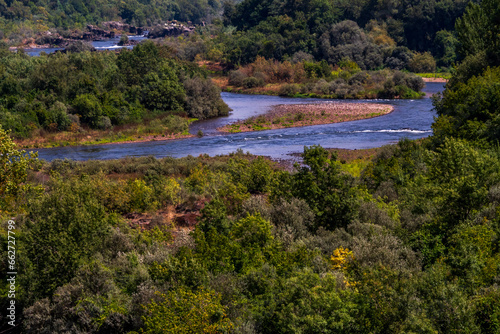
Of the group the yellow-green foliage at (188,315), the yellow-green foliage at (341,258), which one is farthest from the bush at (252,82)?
the yellow-green foliage at (188,315)

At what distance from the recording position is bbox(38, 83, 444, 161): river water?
5703cm

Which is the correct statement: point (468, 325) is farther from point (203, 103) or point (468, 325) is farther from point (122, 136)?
point (203, 103)

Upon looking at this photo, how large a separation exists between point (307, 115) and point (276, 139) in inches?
623

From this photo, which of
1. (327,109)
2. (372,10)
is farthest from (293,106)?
(372,10)

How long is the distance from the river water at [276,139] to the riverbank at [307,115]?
6.84ft

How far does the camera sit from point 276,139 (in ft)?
211

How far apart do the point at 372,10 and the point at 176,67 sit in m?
76.1

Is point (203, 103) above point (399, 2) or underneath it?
underneath

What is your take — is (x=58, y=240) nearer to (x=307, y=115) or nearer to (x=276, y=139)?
(x=276, y=139)

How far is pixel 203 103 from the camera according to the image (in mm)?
79938

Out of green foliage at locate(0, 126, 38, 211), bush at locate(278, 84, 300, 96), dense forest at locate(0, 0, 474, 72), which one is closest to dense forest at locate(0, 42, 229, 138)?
bush at locate(278, 84, 300, 96)

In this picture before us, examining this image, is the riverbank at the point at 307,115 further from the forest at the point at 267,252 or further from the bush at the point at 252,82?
the forest at the point at 267,252

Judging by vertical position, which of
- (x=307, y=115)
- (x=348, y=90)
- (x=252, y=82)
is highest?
(x=252, y=82)

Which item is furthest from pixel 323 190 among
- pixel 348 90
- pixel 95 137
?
pixel 348 90
